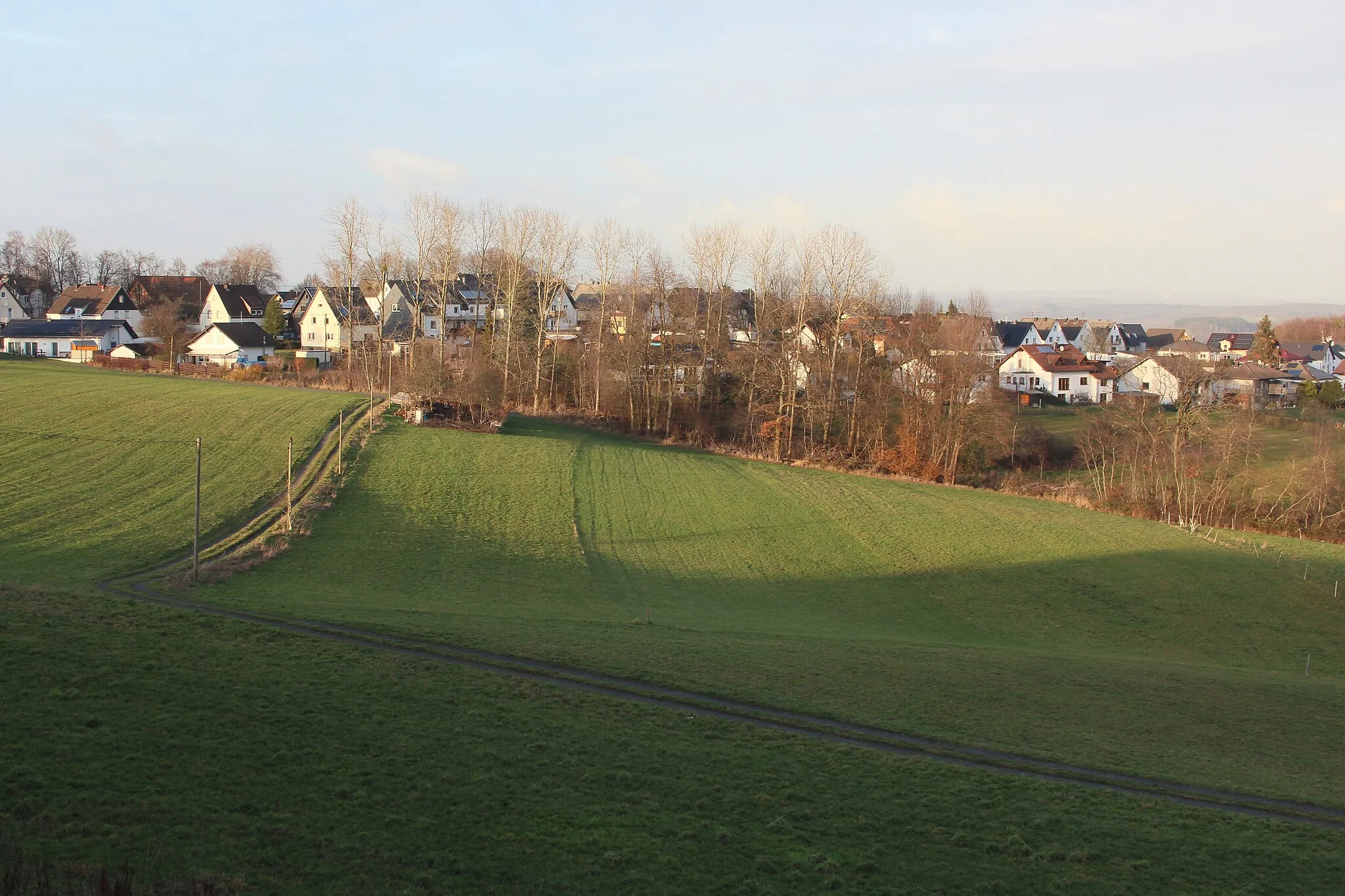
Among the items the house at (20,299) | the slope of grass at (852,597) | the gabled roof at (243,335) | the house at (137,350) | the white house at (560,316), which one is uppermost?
the house at (20,299)

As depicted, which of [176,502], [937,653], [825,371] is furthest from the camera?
[825,371]

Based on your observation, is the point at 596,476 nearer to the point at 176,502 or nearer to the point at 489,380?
the point at 489,380

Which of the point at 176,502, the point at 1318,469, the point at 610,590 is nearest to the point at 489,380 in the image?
the point at 176,502

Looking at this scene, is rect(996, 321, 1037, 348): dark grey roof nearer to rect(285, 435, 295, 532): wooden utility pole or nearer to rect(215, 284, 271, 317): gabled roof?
rect(215, 284, 271, 317): gabled roof

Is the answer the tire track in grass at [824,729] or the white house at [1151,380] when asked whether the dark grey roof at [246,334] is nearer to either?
the tire track in grass at [824,729]

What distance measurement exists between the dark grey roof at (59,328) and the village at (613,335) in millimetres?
171

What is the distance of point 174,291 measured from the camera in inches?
5153

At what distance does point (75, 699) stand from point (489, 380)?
39.9 m

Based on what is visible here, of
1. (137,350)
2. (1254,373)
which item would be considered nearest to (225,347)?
(137,350)

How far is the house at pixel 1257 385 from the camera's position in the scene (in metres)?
89.0

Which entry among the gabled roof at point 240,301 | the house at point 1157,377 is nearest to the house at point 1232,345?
the house at point 1157,377

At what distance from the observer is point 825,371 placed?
6388 cm

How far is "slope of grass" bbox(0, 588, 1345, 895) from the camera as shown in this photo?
10.7 meters

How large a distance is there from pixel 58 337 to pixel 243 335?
20833 millimetres
